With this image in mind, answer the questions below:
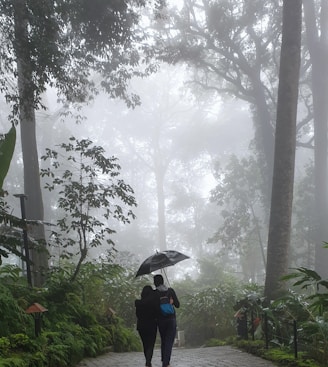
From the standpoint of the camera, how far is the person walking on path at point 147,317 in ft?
22.0

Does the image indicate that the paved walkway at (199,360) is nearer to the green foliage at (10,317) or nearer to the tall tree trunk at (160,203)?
the green foliage at (10,317)

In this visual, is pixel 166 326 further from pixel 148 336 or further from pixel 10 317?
pixel 10 317

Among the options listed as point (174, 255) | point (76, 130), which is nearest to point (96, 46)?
point (174, 255)

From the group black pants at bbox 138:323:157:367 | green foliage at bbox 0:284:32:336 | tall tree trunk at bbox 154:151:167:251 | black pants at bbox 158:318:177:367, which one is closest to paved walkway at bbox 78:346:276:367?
black pants at bbox 138:323:157:367

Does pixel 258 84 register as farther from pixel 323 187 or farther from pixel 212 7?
pixel 323 187

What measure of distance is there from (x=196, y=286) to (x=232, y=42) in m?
11.2

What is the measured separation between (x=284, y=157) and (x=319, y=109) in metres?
10.5

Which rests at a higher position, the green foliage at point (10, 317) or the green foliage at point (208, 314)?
the green foliage at point (10, 317)

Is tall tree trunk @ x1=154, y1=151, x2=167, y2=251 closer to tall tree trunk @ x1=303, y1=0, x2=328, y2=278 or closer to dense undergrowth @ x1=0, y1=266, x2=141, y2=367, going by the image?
tall tree trunk @ x1=303, y1=0, x2=328, y2=278

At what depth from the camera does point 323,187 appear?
67.4 feet

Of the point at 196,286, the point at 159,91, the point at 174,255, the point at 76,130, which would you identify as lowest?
the point at 196,286

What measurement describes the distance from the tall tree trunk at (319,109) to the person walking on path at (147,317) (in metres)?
14.5

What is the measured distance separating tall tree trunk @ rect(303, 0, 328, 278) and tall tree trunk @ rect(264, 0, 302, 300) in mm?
9106

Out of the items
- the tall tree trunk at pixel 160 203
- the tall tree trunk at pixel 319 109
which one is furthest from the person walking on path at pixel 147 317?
Result: the tall tree trunk at pixel 160 203
